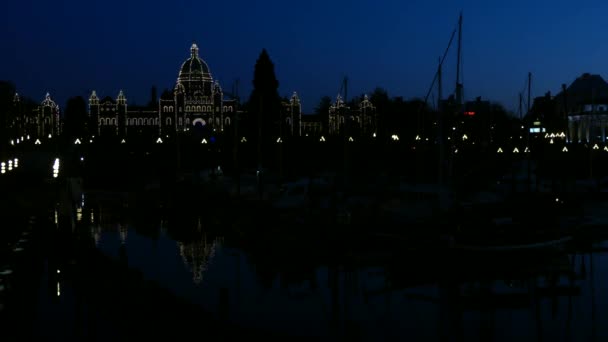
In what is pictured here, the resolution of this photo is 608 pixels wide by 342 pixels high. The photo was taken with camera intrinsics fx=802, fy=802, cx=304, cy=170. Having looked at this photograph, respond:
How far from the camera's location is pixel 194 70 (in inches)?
6609

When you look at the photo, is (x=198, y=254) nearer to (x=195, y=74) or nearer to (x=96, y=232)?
(x=96, y=232)

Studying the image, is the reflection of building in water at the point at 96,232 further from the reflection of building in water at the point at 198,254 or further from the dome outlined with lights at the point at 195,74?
the dome outlined with lights at the point at 195,74

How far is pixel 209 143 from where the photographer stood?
259ft

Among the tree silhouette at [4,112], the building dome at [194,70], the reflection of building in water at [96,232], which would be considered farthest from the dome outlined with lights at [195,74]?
the reflection of building in water at [96,232]

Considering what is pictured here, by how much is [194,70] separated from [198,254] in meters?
142

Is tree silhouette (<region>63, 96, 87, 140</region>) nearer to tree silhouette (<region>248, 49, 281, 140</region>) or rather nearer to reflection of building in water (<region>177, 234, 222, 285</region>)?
tree silhouette (<region>248, 49, 281, 140</region>)

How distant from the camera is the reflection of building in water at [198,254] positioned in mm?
26125

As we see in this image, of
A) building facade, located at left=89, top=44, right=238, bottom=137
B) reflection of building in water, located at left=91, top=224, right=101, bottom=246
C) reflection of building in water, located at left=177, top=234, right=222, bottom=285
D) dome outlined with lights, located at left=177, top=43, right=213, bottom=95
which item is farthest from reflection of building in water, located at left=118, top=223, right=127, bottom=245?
dome outlined with lights, located at left=177, top=43, right=213, bottom=95

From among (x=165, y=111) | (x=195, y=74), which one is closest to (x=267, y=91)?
(x=165, y=111)

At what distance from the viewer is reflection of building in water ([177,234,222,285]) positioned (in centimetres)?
2612

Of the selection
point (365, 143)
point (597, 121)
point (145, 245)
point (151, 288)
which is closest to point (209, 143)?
point (365, 143)

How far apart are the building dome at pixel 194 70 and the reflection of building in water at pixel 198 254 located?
135 metres

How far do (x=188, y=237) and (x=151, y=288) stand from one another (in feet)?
53.9

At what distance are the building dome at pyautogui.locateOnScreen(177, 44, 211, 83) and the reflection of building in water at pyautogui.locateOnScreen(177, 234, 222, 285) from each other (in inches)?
5334
